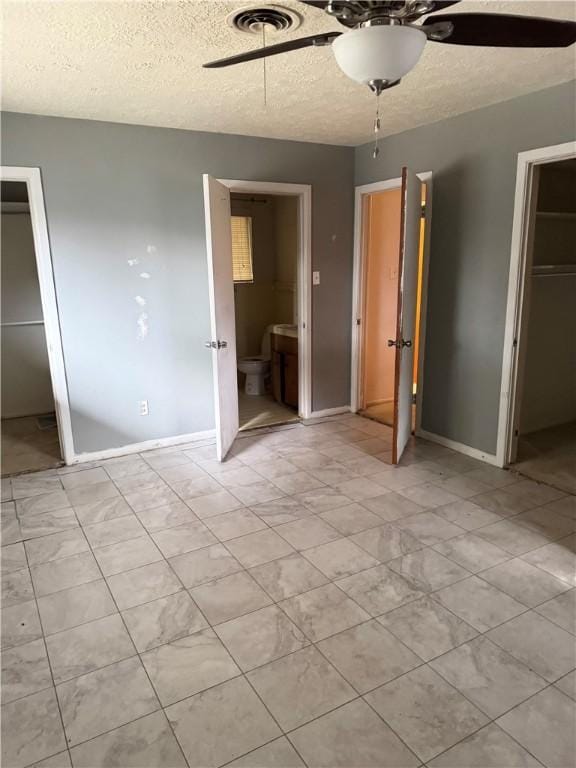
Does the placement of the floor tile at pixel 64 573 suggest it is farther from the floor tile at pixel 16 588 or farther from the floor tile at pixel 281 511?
the floor tile at pixel 281 511

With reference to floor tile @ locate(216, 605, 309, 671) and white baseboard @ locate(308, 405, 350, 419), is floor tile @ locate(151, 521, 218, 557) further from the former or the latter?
white baseboard @ locate(308, 405, 350, 419)

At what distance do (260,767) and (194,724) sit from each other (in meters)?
0.27

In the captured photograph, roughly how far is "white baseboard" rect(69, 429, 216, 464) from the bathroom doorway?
1200 millimetres

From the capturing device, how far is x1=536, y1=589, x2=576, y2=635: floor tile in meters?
2.05

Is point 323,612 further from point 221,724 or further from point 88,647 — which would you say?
point 88,647

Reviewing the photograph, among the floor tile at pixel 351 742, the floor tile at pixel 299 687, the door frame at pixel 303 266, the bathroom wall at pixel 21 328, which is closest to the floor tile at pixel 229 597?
the floor tile at pixel 299 687

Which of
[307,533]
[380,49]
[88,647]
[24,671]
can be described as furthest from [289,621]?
[380,49]

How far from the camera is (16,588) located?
91.7 inches

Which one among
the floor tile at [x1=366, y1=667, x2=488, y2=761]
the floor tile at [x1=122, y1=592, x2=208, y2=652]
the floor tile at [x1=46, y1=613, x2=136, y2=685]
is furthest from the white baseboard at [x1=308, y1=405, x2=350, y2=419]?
the floor tile at [x1=366, y1=667, x2=488, y2=761]

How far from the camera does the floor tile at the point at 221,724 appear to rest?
5.06 feet

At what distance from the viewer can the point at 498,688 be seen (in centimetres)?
175

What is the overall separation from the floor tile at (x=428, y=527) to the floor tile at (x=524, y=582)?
0.33m

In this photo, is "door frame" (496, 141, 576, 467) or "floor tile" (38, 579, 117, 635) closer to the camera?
"floor tile" (38, 579, 117, 635)

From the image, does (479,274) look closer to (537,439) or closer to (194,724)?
(537,439)
